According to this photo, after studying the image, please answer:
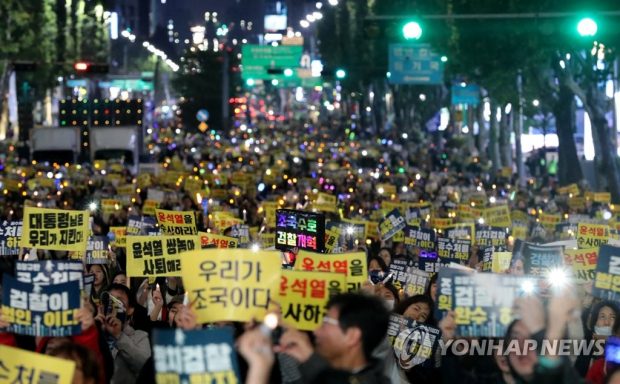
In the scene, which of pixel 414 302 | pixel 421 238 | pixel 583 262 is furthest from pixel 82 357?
pixel 421 238

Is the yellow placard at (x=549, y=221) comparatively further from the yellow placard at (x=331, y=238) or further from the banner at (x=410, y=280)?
the banner at (x=410, y=280)

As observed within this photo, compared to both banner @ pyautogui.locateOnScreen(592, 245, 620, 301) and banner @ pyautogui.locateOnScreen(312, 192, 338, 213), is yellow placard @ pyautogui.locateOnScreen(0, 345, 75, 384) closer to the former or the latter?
banner @ pyautogui.locateOnScreen(592, 245, 620, 301)

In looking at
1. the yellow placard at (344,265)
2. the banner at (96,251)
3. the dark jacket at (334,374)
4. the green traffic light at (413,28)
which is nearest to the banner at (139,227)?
the banner at (96,251)

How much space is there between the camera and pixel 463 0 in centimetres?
3894

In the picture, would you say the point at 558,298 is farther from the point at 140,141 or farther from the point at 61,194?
the point at 140,141

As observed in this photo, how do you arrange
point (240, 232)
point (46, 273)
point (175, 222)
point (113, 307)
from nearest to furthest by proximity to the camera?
point (46, 273) < point (113, 307) < point (175, 222) < point (240, 232)

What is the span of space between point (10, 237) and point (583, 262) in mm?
6128

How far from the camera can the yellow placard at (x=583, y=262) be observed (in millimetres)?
12906

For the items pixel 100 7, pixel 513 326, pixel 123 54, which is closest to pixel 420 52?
pixel 513 326

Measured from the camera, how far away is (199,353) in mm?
5973

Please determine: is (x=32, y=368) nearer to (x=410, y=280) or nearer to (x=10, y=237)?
(x=410, y=280)

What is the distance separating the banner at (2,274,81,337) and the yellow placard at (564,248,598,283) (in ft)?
19.1

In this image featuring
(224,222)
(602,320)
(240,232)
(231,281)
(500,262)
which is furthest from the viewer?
(224,222)

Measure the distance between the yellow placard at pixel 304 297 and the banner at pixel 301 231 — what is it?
708cm
